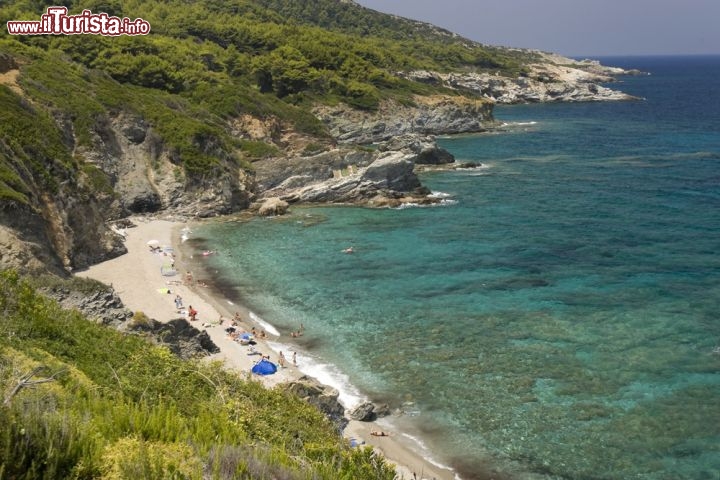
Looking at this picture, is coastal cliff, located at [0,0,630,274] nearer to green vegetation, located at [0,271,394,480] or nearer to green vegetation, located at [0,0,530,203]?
green vegetation, located at [0,0,530,203]

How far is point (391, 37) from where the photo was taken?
19750 cm

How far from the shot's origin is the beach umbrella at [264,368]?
27.8 m

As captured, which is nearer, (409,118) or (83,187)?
(83,187)

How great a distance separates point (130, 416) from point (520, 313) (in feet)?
88.7

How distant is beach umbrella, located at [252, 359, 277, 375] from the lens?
27797 millimetres

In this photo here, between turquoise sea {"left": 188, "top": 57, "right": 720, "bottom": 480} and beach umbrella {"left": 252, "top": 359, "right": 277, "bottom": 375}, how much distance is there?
6.84 ft

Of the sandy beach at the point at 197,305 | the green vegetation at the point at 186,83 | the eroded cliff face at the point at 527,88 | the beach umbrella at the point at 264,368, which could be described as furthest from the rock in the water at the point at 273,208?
the eroded cliff face at the point at 527,88

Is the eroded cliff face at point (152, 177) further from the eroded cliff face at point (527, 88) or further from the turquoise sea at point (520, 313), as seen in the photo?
the eroded cliff face at point (527, 88)

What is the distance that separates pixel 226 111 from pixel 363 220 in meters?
30.8

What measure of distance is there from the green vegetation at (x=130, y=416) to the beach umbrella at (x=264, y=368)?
8.24 metres

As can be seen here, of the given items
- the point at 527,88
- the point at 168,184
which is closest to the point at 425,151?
the point at 168,184

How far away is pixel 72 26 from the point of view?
3305 inches

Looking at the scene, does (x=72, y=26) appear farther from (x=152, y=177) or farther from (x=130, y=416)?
(x=130, y=416)

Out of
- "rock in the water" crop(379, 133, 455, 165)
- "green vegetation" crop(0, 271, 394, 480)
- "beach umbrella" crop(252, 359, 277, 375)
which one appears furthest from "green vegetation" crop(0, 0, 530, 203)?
"green vegetation" crop(0, 271, 394, 480)
